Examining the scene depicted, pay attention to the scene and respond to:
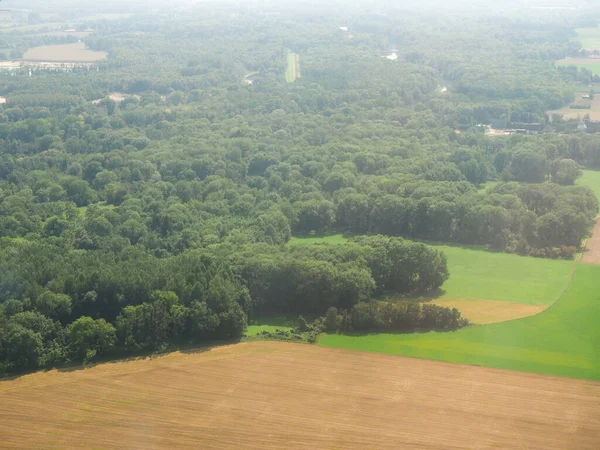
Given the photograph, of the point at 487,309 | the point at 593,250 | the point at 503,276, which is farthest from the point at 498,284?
the point at 593,250

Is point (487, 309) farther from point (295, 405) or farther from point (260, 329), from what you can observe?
point (295, 405)

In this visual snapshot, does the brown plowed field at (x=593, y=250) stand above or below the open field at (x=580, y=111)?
below

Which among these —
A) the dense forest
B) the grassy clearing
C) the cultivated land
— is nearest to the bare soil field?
the grassy clearing

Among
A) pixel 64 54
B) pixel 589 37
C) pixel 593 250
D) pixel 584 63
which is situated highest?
pixel 589 37

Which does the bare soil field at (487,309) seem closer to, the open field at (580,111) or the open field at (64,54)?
the open field at (580,111)

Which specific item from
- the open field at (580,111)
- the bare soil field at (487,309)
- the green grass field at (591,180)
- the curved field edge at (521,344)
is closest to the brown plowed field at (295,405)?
the curved field edge at (521,344)

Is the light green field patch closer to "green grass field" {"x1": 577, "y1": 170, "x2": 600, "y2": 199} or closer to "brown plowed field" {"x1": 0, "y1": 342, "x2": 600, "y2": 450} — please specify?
"brown plowed field" {"x1": 0, "y1": 342, "x2": 600, "y2": 450}

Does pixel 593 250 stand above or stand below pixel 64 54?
below
